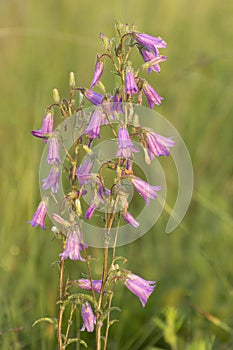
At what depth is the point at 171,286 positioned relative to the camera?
123 inches

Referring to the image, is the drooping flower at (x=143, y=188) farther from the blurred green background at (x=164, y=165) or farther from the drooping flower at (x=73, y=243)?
the blurred green background at (x=164, y=165)

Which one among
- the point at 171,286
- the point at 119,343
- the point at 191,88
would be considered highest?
the point at 191,88

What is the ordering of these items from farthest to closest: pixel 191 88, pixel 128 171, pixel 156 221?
pixel 191 88 → pixel 156 221 → pixel 128 171

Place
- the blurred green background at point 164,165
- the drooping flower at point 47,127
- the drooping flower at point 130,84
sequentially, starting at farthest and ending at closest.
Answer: the blurred green background at point 164,165 → the drooping flower at point 47,127 → the drooping flower at point 130,84

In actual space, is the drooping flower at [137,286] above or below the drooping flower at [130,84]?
below

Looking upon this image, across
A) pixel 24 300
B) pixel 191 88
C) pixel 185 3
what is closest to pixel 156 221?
pixel 24 300

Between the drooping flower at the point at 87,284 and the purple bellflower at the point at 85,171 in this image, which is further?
the drooping flower at the point at 87,284

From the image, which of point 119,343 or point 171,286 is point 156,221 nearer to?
point 171,286

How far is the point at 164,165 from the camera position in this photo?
3838mm

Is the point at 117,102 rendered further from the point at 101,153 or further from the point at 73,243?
the point at 73,243

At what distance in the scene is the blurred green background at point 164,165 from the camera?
109 inches

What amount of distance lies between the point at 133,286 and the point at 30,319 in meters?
1.09

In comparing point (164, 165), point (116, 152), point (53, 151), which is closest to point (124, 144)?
point (116, 152)

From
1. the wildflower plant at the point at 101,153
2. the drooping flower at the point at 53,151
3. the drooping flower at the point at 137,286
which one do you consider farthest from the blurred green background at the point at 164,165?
the drooping flower at the point at 53,151
